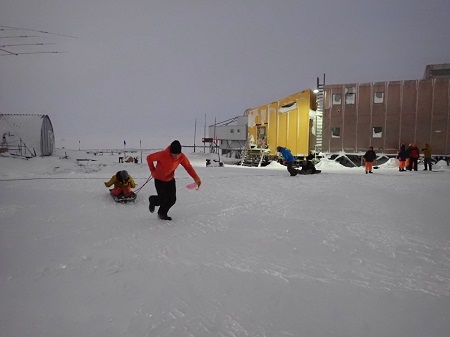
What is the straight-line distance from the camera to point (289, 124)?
692 inches

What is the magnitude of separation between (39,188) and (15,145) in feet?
64.2

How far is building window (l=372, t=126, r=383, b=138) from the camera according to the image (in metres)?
17.6

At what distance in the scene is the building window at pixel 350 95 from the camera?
58.5ft

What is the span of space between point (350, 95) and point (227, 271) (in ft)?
59.2

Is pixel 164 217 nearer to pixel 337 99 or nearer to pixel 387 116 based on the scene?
pixel 337 99

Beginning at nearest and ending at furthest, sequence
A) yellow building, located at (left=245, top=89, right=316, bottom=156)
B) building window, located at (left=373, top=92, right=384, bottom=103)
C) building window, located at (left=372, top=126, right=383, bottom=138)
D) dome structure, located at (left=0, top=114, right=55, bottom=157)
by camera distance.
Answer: yellow building, located at (left=245, top=89, right=316, bottom=156) → building window, located at (left=373, top=92, right=384, bottom=103) → building window, located at (left=372, top=126, right=383, bottom=138) → dome structure, located at (left=0, top=114, right=55, bottom=157)

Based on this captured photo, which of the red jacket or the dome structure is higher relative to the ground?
the dome structure

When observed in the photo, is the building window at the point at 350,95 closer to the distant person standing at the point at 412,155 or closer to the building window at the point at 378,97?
the building window at the point at 378,97

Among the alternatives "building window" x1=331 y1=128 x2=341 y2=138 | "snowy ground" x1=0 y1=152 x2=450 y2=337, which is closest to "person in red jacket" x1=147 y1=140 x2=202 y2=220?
"snowy ground" x1=0 y1=152 x2=450 y2=337

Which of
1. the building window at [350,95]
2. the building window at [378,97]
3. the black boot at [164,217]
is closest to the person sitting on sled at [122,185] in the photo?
the black boot at [164,217]

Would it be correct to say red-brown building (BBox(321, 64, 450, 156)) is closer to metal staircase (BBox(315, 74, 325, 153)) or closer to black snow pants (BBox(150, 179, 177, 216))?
metal staircase (BBox(315, 74, 325, 153))

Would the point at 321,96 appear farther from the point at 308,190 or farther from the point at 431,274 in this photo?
the point at 431,274

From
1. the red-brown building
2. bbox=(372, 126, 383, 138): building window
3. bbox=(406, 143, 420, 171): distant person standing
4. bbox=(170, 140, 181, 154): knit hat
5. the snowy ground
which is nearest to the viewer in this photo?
the snowy ground

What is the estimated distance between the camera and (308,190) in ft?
24.9
